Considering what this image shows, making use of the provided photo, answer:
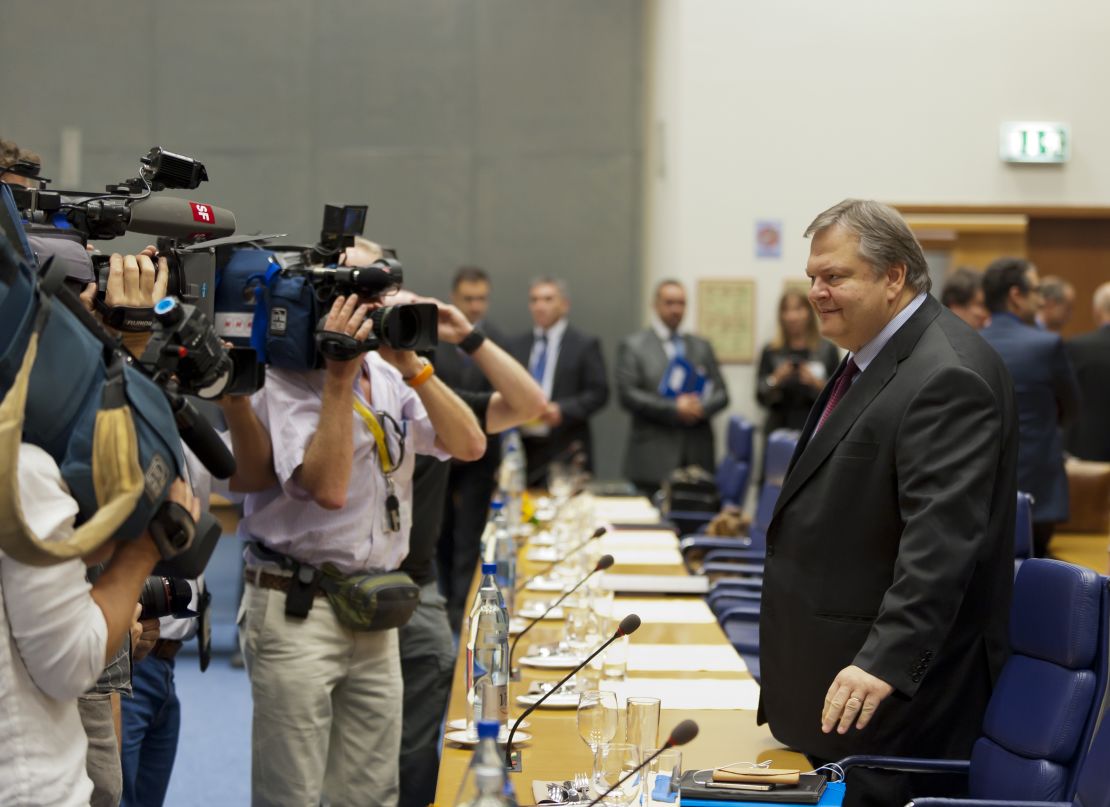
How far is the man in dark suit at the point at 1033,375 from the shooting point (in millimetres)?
6023

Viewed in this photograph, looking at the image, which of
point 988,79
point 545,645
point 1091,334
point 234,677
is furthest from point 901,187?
point 545,645

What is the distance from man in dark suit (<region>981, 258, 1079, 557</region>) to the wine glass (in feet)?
13.8

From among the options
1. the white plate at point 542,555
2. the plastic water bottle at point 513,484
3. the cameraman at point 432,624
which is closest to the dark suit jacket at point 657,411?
the plastic water bottle at point 513,484

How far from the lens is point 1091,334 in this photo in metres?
7.43

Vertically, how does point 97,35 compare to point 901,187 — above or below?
above

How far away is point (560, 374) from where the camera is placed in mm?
7848

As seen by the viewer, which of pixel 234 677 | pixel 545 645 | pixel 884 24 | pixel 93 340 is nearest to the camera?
pixel 93 340

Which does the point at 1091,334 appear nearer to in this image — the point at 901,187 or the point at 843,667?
the point at 901,187

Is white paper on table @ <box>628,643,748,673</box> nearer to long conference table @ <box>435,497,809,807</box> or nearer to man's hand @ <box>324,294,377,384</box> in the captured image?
long conference table @ <box>435,497,809,807</box>

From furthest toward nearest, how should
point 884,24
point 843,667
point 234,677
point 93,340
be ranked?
1. point 884,24
2. point 234,677
3. point 843,667
4. point 93,340

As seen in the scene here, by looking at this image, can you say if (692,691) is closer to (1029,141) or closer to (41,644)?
(41,644)

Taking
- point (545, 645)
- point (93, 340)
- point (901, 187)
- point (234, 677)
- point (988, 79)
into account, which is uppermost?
point (988, 79)

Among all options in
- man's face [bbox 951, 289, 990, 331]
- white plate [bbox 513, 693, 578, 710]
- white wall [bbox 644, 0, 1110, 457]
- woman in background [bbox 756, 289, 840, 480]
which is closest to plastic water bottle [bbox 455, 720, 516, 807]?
white plate [bbox 513, 693, 578, 710]

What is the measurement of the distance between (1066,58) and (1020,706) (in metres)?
6.41
